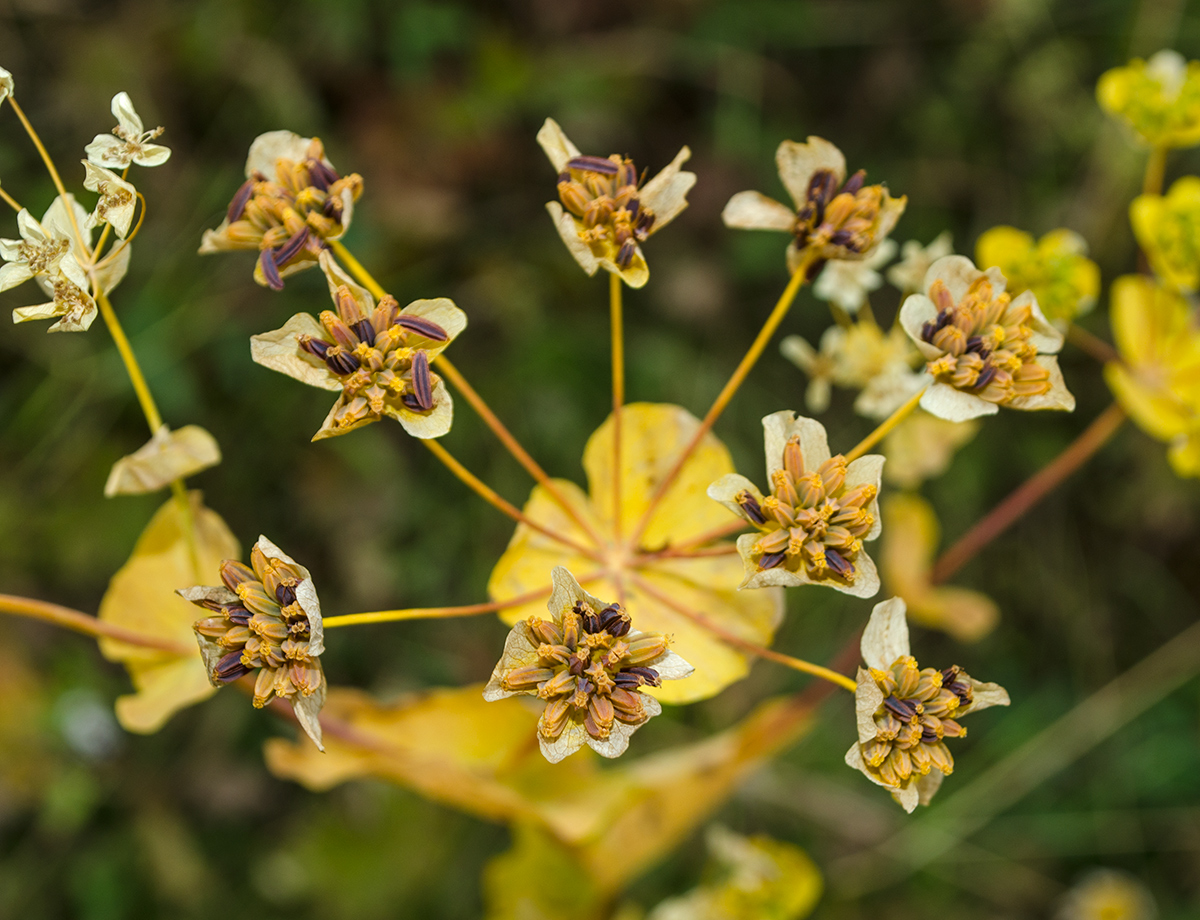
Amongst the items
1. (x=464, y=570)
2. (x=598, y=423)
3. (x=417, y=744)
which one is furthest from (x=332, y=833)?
(x=598, y=423)

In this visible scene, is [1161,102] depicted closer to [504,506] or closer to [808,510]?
[808,510]

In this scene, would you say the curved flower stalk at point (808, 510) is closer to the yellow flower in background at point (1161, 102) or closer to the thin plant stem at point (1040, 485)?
the thin plant stem at point (1040, 485)

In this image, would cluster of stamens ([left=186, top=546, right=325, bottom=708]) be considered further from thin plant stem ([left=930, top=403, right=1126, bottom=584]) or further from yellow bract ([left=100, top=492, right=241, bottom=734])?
thin plant stem ([left=930, top=403, right=1126, bottom=584])

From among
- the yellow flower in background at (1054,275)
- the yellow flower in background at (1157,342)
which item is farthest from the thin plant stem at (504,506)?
the yellow flower in background at (1157,342)

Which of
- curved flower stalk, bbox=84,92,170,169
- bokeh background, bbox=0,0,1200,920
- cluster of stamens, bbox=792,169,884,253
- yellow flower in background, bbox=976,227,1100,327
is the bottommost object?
bokeh background, bbox=0,0,1200,920

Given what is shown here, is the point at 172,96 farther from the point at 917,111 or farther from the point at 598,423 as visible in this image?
the point at 917,111

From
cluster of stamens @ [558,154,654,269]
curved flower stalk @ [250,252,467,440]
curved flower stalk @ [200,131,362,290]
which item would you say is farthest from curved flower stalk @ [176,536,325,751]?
cluster of stamens @ [558,154,654,269]
